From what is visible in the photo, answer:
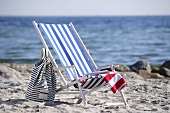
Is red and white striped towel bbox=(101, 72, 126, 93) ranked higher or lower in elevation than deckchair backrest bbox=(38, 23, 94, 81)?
lower

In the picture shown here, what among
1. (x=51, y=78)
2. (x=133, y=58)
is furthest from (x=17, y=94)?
(x=133, y=58)

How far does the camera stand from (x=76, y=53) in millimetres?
5707

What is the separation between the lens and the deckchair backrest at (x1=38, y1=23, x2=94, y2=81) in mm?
5484

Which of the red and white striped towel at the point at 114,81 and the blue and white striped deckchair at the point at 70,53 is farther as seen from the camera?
the blue and white striped deckchair at the point at 70,53

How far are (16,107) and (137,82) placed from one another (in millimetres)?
3106

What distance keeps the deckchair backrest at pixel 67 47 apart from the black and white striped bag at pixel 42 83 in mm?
231

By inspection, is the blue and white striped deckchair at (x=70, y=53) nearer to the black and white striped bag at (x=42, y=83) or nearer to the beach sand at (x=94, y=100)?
the black and white striped bag at (x=42, y=83)

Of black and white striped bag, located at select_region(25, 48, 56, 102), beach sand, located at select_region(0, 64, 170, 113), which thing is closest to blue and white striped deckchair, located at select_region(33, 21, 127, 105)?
black and white striped bag, located at select_region(25, 48, 56, 102)

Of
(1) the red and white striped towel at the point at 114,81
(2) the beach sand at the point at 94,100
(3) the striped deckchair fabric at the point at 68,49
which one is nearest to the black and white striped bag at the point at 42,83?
(2) the beach sand at the point at 94,100

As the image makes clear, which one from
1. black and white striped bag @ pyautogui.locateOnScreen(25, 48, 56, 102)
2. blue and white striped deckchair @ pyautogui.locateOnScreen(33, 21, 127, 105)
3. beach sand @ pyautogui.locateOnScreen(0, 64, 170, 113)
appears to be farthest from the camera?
blue and white striped deckchair @ pyautogui.locateOnScreen(33, 21, 127, 105)

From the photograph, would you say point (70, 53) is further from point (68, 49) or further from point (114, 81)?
point (114, 81)

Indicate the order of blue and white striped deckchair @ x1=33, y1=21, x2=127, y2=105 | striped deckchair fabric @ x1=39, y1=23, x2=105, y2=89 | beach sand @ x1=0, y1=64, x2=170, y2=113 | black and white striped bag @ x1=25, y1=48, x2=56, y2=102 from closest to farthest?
beach sand @ x1=0, y1=64, x2=170, y2=113 < black and white striped bag @ x1=25, y1=48, x2=56, y2=102 < blue and white striped deckchair @ x1=33, y1=21, x2=127, y2=105 < striped deckchair fabric @ x1=39, y1=23, x2=105, y2=89

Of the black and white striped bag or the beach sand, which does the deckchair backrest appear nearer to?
the black and white striped bag

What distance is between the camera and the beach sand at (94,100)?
4.90m
